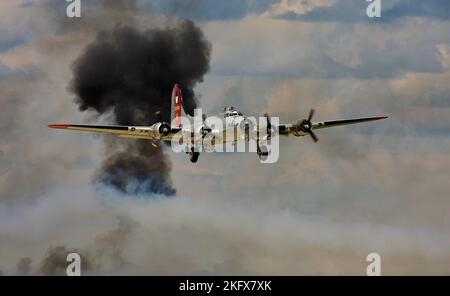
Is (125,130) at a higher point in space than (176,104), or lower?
lower

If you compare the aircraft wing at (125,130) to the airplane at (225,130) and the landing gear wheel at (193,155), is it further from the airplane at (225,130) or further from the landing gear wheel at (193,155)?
the landing gear wheel at (193,155)

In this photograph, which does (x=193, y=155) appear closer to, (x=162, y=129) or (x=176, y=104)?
(x=162, y=129)

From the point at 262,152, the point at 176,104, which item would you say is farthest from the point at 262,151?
the point at 176,104

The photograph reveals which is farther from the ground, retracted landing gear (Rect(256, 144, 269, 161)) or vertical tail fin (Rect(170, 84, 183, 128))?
vertical tail fin (Rect(170, 84, 183, 128))

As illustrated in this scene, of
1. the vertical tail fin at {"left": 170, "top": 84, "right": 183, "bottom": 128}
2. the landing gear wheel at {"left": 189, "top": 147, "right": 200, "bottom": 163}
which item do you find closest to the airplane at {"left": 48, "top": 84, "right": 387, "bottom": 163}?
the landing gear wheel at {"left": 189, "top": 147, "right": 200, "bottom": 163}

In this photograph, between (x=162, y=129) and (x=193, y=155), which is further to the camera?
(x=162, y=129)

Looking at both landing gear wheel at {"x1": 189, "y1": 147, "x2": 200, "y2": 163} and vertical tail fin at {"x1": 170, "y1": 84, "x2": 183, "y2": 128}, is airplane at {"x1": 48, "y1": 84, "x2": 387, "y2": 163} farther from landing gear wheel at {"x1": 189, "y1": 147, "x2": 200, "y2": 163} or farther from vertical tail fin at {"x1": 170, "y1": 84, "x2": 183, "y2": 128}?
vertical tail fin at {"x1": 170, "y1": 84, "x2": 183, "y2": 128}

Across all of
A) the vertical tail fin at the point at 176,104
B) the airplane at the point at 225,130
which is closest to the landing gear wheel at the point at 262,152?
the airplane at the point at 225,130
